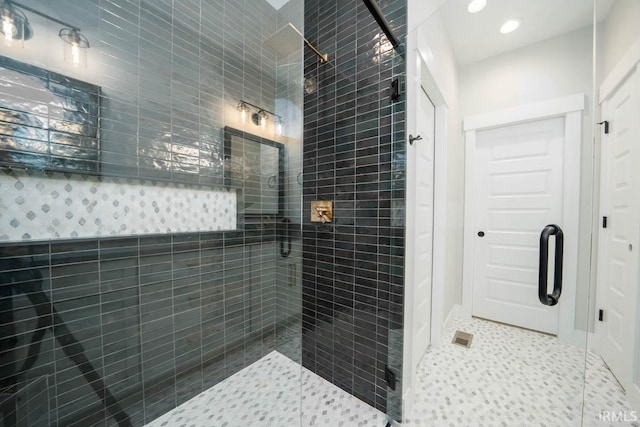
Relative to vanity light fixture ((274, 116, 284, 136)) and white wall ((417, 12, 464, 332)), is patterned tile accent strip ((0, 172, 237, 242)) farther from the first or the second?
white wall ((417, 12, 464, 332))

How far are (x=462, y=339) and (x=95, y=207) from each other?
Result: 241 centimetres

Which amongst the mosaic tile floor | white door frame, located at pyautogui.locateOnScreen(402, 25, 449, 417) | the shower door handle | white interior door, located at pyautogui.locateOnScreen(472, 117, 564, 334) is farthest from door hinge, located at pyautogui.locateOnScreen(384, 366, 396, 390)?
the shower door handle

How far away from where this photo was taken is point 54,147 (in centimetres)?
97

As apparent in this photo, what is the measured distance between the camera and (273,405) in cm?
133

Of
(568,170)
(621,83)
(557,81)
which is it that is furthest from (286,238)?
(621,83)

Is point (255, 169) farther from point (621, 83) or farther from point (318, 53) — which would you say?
point (621, 83)

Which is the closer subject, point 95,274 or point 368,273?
point 95,274

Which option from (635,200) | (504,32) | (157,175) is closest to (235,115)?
(157,175)

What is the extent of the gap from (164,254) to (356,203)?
126 centimetres

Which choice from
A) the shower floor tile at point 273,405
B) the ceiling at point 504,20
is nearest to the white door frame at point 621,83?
the ceiling at point 504,20

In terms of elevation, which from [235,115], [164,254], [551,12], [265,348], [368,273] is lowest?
[265,348]

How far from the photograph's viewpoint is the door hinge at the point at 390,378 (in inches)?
46.9

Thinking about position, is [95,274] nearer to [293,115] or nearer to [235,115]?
[235,115]

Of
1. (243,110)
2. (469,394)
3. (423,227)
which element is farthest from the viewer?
(243,110)
